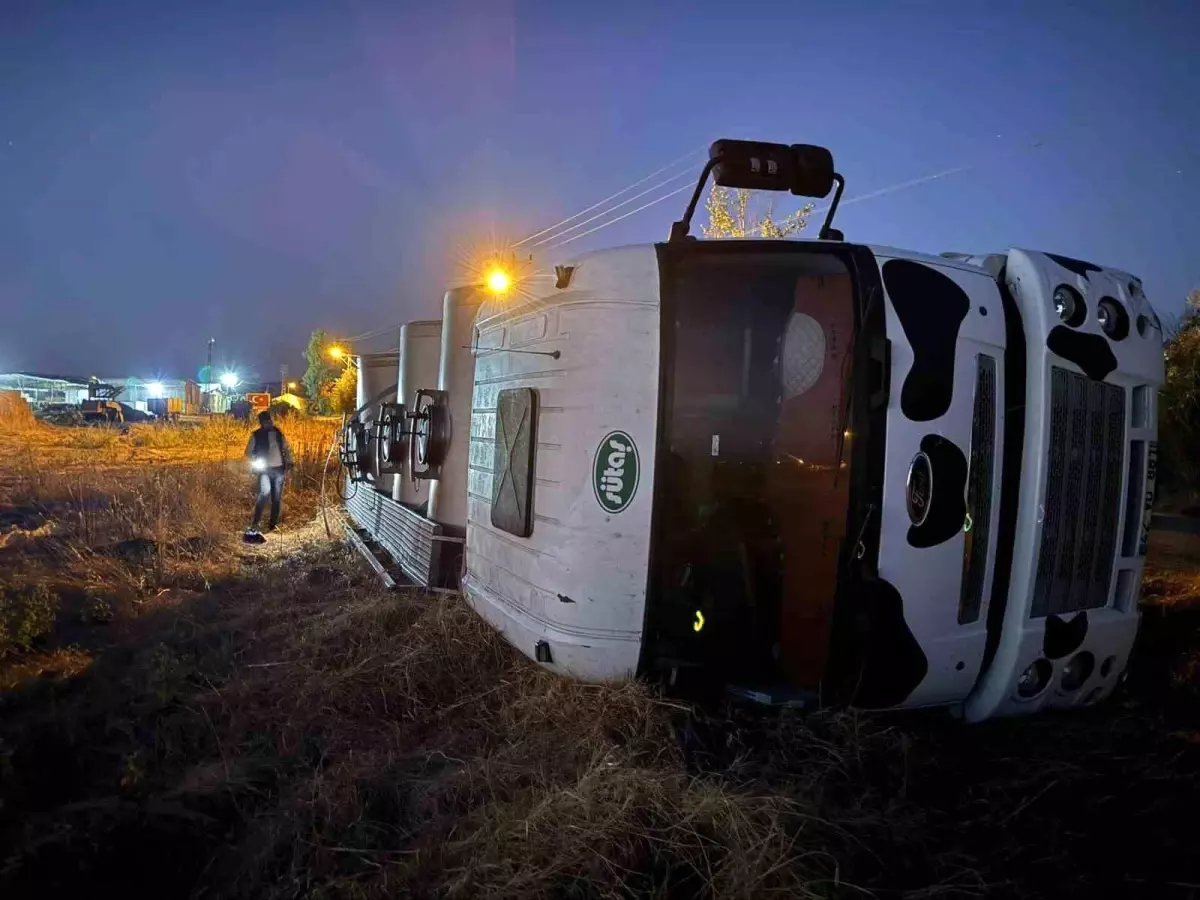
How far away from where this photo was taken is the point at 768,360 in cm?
338

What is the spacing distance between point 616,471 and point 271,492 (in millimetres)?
8437

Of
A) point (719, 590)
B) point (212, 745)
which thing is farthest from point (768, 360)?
point (212, 745)

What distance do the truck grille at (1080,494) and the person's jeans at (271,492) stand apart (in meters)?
9.29

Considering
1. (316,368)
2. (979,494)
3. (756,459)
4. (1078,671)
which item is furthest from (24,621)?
(316,368)

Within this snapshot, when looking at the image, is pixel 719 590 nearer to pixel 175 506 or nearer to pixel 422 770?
pixel 422 770

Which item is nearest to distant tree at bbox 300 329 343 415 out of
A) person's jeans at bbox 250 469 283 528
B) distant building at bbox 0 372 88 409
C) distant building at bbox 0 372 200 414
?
distant building at bbox 0 372 200 414

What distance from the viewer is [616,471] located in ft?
9.67

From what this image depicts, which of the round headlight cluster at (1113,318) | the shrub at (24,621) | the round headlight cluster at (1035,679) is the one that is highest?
the round headlight cluster at (1113,318)

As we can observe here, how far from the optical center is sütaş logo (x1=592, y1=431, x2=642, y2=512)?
292 cm

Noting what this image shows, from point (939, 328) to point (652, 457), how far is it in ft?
4.31

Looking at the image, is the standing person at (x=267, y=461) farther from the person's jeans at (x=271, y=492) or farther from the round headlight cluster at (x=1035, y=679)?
the round headlight cluster at (x=1035, y=679)

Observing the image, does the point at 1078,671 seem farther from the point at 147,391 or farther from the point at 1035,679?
the point at 147,391

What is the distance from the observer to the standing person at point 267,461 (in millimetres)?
9562

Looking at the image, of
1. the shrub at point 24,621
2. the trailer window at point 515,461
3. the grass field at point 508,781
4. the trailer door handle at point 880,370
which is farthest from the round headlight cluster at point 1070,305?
the shrub at point 24,621
